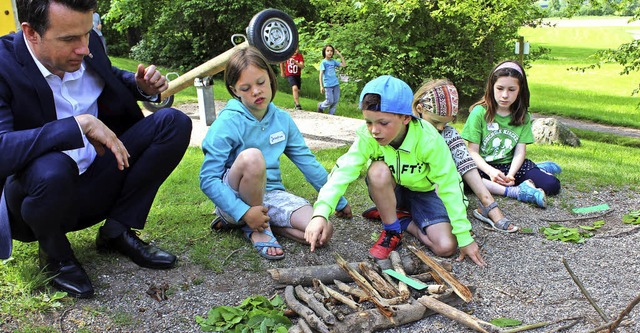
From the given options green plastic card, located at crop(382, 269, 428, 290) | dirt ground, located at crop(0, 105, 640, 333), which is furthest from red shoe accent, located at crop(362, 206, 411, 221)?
green plastic card, located at crop(382, 269, 428, 290)

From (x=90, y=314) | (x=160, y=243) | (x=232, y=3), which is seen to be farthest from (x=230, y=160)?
(x=232, y=3)

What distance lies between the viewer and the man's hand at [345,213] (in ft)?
13.6

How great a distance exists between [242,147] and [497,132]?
2348mm

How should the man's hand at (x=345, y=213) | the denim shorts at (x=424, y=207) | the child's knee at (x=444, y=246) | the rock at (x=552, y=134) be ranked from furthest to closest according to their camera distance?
1. the rock at (x=552, y=134)
2. the man's hand at (x=345, y=213)
3. the denim shorts at (x=424, y=207)
4. the child's knee at (x=444, y=246)

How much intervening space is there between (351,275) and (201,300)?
2.59ft

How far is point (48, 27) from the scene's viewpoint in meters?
2.76

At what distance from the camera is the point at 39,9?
107 inches

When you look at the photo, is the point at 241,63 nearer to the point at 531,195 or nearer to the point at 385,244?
the point at 385,244

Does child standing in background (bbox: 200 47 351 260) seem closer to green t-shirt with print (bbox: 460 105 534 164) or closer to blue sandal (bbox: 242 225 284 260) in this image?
blue sandal (bbox: 242 225 284 260)

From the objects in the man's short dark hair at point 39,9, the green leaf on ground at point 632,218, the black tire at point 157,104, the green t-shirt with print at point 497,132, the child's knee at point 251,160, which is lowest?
the green leaf on ground at point 632,218

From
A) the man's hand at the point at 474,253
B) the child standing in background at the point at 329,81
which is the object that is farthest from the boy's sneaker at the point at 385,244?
the child standing in background at the point at 329,81

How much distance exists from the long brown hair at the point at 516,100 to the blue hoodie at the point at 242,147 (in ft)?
5.71

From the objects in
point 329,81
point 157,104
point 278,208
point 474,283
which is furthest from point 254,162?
point 329,81

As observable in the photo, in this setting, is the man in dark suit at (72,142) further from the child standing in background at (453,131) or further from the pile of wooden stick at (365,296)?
the child standing in background at (453,131)
